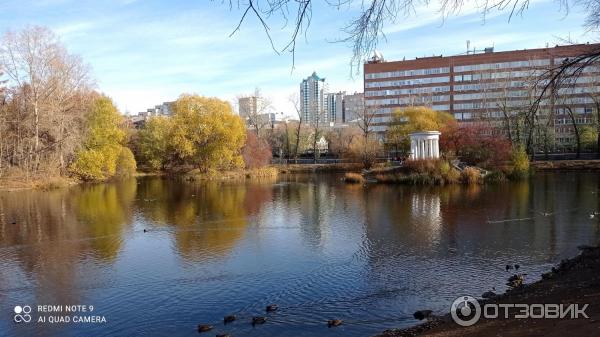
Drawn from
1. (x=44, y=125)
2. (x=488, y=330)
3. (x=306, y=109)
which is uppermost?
(x=306, y=109)

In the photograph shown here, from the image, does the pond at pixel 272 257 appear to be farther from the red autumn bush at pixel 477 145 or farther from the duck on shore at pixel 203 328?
the red autumn bush at pixel 477 145

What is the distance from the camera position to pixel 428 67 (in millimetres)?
105562

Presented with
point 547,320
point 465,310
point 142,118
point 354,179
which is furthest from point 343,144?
point 142,118

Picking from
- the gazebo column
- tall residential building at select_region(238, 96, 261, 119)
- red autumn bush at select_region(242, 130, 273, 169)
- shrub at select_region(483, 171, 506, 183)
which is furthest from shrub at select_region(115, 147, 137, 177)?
shrub at select_region(483, 171, 506, 183)

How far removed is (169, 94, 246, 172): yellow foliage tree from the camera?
191 feet

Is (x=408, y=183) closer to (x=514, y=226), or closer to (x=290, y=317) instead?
(x=514, y=226)

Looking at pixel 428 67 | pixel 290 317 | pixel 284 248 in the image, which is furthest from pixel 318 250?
pixel 428 67

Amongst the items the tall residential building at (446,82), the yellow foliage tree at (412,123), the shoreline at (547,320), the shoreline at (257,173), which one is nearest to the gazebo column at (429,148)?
the yellow foliage tree at (412,123)

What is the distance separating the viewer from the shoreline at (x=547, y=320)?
7.51m

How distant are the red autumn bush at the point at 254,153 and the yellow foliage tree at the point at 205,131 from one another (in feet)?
8.17

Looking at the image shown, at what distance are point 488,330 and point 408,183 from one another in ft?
124

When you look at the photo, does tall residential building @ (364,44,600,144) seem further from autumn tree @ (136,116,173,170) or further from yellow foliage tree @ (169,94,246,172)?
autumn tree @ (136,116,173,170)

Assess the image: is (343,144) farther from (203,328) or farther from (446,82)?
(203,328)

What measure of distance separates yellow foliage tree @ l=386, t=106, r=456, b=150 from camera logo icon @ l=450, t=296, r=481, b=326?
49975mm
